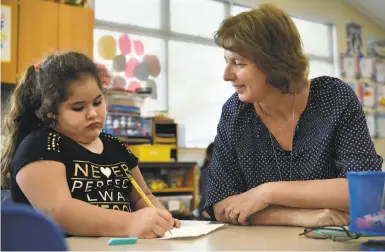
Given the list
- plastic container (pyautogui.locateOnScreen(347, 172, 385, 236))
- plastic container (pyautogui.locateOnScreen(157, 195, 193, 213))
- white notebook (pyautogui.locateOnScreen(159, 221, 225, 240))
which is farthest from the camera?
plastic container (pyautogui.locateOnScreen(157, 195, 193, 213))

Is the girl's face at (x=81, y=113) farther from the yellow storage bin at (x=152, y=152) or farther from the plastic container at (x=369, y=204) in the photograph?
the yellow storage bin at (x=152, y=152)

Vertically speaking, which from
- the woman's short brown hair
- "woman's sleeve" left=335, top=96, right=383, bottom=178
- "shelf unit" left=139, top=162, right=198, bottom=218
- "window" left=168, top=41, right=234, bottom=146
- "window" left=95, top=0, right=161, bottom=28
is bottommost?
"shelf unit" left=139, top=162, right=198, bottom=218

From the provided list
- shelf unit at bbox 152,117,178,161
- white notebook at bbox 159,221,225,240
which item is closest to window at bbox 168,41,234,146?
shelf unit at bbox 152,117,178,161

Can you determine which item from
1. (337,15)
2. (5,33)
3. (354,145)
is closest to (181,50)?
(5,33)

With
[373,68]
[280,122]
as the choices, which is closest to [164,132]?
[280,122]

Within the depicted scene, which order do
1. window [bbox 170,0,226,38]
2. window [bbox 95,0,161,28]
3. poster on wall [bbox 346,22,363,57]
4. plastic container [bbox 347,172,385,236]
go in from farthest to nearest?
poster on wall [bbox 346,22,363,57]
window [bbox 170,0,226,38]
window [bbox 95,0,161,28]
plastic container [bbox 347,172,385,236]

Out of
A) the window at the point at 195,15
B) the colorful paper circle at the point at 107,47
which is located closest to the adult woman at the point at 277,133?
the colorful paper circle at the point at 107,47

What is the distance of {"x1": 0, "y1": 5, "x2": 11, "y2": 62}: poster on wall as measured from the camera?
304cm

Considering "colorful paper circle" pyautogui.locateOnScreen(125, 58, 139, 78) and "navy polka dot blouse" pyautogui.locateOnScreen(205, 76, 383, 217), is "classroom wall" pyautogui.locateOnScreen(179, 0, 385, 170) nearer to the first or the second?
"colorful paper circle" pyautogui.locateOnScreen(125, 58, 139, 78)

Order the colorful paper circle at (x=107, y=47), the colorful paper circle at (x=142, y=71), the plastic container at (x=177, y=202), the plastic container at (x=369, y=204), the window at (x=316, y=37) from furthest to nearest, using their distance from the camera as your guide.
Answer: the window at (x=316, y=37) → the colorful paper circle at (x=142, y=71) → the colorful paper circle at (x=107, y=47) → the plastic container at (x=177, y=202) → the plastic container at (x=369, y=204)

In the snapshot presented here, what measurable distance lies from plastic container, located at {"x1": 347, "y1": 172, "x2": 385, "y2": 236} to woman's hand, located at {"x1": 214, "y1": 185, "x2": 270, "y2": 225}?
46cm

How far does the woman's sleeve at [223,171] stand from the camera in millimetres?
1292

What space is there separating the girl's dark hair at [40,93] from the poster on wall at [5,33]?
6.70 ft

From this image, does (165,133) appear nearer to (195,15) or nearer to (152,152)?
(152,152)
